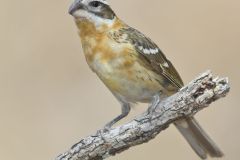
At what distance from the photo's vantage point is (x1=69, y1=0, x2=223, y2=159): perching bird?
717 cm

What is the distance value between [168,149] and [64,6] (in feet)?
8.46

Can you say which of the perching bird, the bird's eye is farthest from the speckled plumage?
the bird's eye

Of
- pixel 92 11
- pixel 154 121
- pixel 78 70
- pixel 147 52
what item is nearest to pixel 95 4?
pixel 92 11

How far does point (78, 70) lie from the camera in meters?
11.2

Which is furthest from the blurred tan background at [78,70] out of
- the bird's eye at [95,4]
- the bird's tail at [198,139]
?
the bird's eye at [95,4]

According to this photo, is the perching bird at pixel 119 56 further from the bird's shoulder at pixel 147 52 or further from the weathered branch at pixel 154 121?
the weathered branch at pixel 154 121

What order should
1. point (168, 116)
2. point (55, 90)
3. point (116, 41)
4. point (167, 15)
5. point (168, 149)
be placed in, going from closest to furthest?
point (168, 116) < point (116, 41) < point (168, 149) < point (55, 90) < point (167, 15)

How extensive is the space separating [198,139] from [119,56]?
118cm

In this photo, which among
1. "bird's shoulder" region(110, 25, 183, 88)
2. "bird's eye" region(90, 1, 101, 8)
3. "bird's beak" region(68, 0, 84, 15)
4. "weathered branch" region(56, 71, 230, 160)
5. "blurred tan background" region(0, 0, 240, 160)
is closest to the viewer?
"weathered branch" region(56, 71, 230, 160)

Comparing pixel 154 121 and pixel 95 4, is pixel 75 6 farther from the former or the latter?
pixel 154 121

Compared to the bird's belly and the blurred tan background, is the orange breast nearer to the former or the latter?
the bird's belly

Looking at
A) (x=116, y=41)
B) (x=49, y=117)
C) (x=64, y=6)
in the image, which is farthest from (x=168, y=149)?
(x=116, y=41)

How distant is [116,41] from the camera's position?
7.24 metres

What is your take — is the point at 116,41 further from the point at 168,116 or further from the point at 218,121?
the point at 218,121
